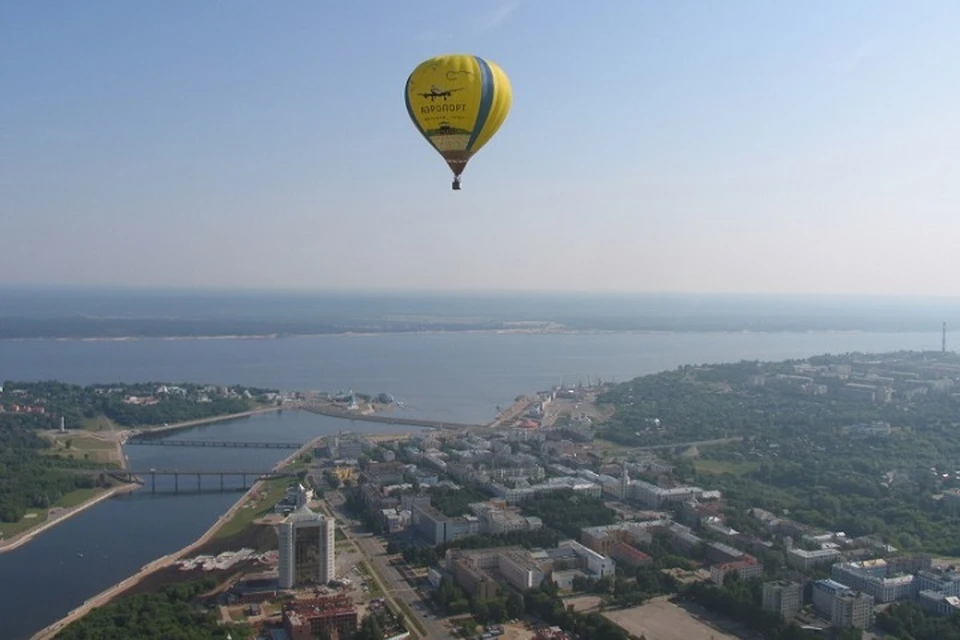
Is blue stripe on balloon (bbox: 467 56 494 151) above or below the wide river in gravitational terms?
above

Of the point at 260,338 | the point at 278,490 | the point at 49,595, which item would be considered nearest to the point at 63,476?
the point at 278,490

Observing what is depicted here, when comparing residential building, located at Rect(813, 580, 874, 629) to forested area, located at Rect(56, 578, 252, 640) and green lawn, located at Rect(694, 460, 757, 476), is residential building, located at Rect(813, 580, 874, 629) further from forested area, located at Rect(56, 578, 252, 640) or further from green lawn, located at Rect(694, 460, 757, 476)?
green lawn, located at Rect(694, 460, 757, 476)

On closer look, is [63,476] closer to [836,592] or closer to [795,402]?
[836,592]

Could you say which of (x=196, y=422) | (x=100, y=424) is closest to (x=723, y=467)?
(x=196, y=422)

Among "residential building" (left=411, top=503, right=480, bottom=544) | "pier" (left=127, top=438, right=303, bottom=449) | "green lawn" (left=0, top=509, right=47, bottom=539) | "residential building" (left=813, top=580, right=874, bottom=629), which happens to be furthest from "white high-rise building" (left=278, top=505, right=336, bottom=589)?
"pier" (left=127, top=438, right=303, bottom=449)

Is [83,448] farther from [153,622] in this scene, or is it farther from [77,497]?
[153,622]

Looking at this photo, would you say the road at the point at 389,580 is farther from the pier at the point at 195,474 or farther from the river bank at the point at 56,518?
the river bank at the point at 56,518
